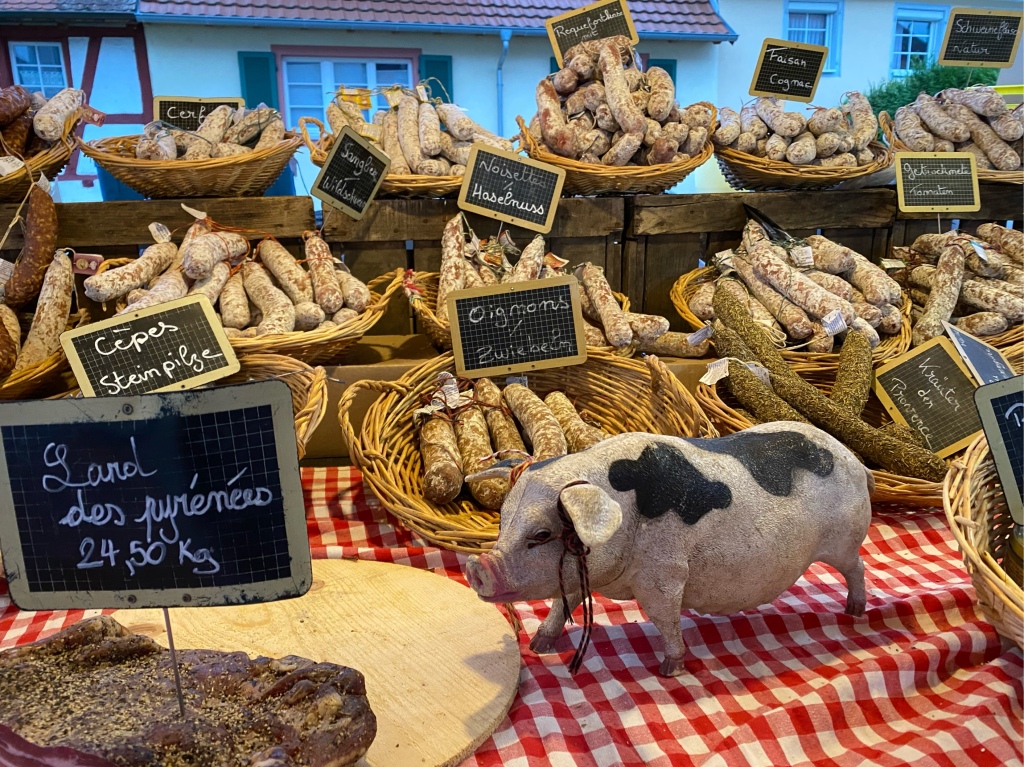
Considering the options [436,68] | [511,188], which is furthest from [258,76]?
[511,188]

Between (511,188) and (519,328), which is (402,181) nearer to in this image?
(511,188)

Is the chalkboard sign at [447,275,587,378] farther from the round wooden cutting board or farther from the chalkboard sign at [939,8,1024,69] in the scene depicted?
the chalkboard sign at [939,8,1024,69]

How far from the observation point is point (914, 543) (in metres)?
1.89

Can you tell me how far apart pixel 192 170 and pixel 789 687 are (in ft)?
7.85

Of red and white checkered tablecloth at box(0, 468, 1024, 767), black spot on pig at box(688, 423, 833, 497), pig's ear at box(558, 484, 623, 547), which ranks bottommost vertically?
red and white checkered tablecloth at box(0, 468, 1024, 767)

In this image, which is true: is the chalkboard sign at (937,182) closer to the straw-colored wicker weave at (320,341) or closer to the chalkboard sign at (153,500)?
the straw-colored wicker weave at (320,341)

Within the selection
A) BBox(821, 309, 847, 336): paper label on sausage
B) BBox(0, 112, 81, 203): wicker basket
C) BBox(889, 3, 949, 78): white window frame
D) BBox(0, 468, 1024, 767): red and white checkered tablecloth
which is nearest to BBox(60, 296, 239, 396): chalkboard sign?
BBox(0, 468, 1024, 767): red and white checkered tablecloth

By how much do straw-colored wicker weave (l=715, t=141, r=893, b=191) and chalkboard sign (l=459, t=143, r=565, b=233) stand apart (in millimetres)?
835

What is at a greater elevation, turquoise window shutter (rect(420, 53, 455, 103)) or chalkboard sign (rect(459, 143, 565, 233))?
turquoise window shutter (rect(420, 53, 455, 103))

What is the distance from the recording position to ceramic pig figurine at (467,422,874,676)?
1.17 metres

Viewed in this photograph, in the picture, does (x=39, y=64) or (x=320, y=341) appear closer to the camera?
(x=320, y=341)

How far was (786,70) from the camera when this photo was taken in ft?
11.0

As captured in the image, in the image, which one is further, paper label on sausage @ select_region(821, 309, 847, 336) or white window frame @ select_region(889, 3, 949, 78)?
white window frame @ select_region(889, 3, 949, 78)

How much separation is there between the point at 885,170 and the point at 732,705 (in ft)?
9.03
